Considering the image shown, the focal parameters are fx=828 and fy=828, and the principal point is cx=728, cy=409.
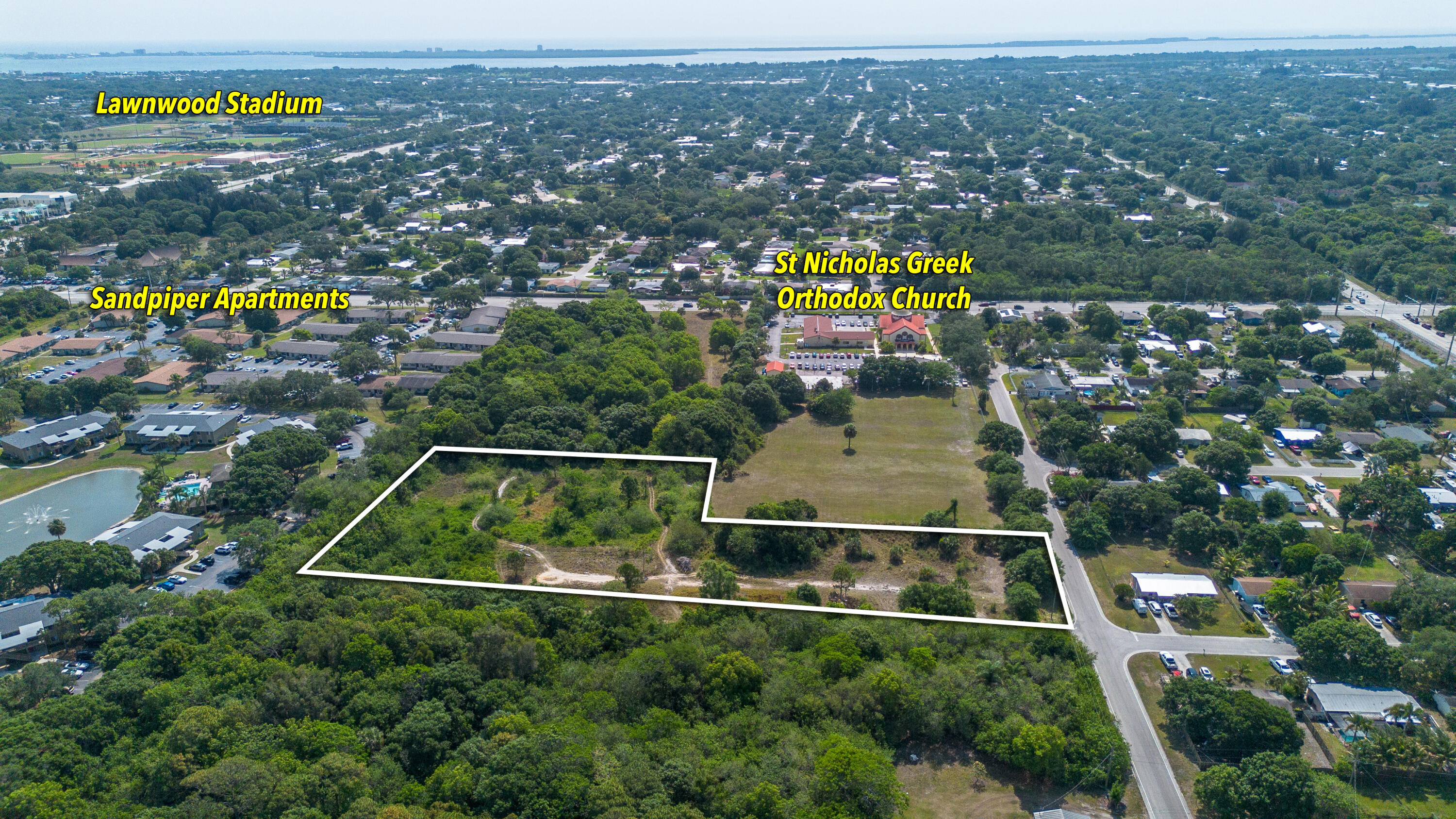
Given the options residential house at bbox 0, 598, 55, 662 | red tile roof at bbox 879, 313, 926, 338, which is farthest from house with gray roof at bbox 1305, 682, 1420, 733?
residential house at bbox 0, 598, 55, 662

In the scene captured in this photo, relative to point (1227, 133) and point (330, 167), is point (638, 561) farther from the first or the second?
point (1227, 133)

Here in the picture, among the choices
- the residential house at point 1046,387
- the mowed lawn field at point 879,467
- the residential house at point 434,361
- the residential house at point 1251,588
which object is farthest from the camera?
the residential house at point 434,361

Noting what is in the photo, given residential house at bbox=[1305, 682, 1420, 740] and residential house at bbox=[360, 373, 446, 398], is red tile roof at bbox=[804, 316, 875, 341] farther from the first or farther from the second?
residential house at bbox=[1305, 682, 1420, 740]

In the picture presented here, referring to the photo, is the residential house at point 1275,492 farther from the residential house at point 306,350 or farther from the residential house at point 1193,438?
the residential house at point 306,350

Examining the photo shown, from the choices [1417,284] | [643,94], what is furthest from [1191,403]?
[643,94]

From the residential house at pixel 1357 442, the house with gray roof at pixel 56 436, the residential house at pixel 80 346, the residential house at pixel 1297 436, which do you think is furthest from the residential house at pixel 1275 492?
the residential house at pixel 80 346

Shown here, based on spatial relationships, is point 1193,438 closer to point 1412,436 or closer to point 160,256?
point 1412,436
